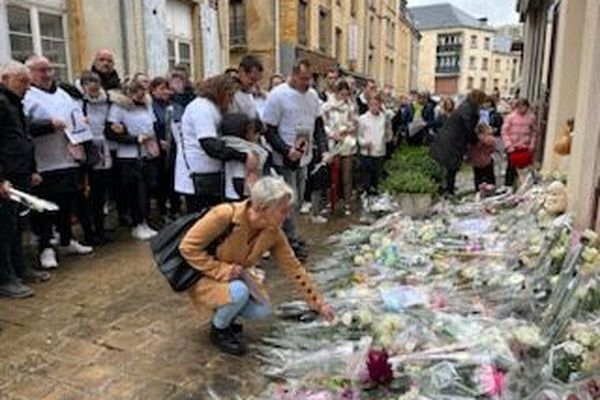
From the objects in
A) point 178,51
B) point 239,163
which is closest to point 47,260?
point 239,163

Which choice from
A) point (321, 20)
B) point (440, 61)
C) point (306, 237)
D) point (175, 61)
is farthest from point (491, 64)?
point (306, 237)

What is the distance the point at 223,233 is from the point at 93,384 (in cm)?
110

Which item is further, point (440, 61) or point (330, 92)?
point (440, 61)

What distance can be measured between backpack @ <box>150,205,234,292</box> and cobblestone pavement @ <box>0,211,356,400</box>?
50 cm

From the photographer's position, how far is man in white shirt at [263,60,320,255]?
5457 mm

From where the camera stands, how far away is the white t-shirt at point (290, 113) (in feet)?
17.9

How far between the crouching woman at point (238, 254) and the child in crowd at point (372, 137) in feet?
14.1

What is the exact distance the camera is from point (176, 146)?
600 centimetres

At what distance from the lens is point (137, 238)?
20.3 feet

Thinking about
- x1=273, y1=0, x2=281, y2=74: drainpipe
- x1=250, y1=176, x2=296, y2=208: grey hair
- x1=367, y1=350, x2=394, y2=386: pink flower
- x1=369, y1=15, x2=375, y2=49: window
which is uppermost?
x1=369, y1=15, x2=375, y2=49: window

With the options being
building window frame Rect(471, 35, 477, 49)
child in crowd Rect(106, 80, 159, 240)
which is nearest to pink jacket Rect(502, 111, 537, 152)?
child in crowd Rect(106, 80, 159, 240)

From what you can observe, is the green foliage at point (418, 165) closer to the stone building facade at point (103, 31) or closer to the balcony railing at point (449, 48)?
the stone building facade at point (103, 31)

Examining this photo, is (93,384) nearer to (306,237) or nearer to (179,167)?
(179,167)

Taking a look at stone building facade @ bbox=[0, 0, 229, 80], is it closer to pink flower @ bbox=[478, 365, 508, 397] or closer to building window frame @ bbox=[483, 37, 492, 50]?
pink flower @ bbox=[478, 365, 508, 397]
